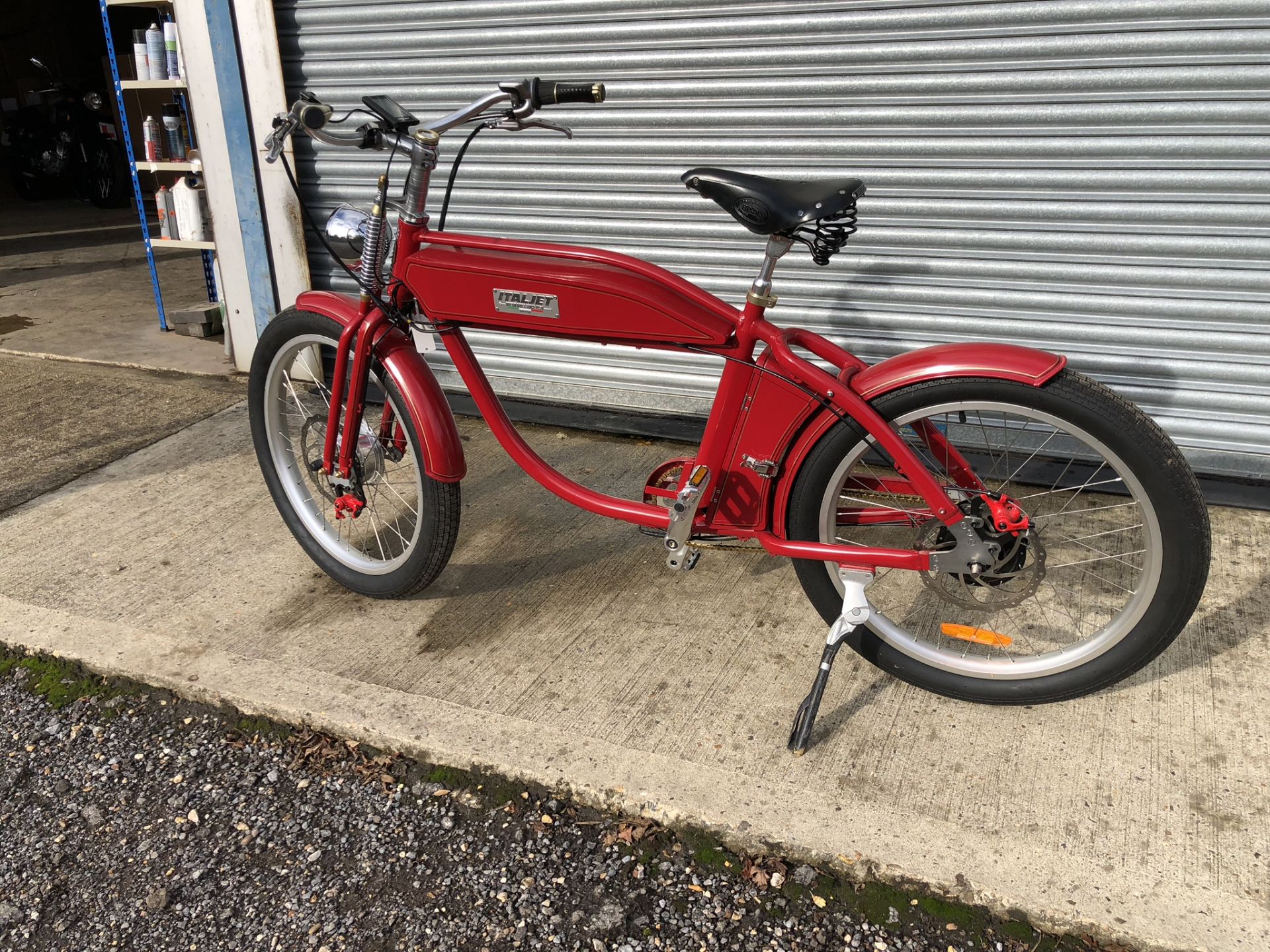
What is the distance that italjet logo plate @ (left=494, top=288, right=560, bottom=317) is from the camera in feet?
7.76

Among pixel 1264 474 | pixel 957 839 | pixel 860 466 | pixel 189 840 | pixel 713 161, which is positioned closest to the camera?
pixel 957 839

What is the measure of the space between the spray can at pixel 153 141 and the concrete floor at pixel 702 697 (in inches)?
92.1

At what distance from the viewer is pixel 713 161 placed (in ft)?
11.7

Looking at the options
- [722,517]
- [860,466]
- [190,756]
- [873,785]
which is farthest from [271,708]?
[860,466]

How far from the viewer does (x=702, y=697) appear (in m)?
2.44

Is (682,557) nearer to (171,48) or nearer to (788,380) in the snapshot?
(788,380)

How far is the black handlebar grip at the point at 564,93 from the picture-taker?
6.84ft

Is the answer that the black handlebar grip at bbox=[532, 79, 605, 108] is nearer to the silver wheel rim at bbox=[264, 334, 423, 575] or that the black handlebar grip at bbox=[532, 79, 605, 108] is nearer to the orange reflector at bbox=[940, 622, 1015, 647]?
the silver wheel rim at bbox=[264, 334, 423, 575]

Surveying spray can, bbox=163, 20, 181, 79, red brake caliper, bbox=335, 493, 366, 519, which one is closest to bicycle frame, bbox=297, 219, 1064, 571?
red brake caliper, bbox=335, 493, 366, 519

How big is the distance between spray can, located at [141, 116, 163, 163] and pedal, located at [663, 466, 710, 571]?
4.01m

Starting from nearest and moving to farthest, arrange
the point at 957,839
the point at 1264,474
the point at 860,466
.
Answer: the point at 957,839 < the point at 860,466 < the point at 1264,474

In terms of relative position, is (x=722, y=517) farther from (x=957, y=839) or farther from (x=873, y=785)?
(x=957, y=839)

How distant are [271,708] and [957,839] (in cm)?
168

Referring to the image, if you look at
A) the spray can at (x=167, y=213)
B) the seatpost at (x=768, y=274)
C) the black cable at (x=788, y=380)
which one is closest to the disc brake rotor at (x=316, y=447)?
the black cable at (x=788, y=380)
